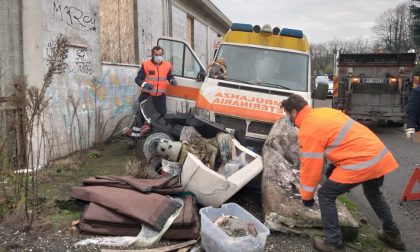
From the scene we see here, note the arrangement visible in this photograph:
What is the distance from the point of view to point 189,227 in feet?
14.5

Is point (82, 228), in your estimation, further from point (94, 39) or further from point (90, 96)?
point (94, 39)

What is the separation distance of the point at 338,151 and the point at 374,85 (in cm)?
1022

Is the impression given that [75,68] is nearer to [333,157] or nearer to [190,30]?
[333,157]

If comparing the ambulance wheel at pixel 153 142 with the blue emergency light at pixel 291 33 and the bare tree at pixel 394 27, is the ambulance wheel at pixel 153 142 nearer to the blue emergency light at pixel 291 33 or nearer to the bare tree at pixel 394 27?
the blue emergency light at pixel 291 33

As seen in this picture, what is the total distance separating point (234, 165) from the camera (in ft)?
18.7

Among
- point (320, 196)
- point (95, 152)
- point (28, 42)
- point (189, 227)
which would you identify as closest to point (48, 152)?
point (95, 152)

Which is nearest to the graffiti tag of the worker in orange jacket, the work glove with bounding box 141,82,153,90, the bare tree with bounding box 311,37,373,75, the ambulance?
the ambulance

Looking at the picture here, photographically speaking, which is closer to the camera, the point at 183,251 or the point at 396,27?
the point at 183,251

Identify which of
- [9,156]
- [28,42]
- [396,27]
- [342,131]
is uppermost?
[396,27]

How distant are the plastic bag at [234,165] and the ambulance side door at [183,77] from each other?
247cm

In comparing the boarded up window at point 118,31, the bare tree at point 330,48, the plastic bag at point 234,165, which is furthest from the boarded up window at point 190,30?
the bare tree at point 330,48

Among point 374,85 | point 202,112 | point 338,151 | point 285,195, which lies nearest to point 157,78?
point 202,112

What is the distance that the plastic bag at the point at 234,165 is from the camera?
18.4 feet

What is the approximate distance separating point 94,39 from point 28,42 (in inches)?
77.0
